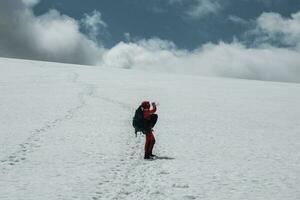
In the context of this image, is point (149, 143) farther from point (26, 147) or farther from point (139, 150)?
point (26, 147)

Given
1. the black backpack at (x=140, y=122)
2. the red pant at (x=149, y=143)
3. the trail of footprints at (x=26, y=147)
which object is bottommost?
the trail of footprints at (x=26, y=147)

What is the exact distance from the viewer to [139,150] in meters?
17.7

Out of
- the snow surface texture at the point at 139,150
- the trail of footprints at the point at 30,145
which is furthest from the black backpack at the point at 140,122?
the trail of footprints at the point at 30,145

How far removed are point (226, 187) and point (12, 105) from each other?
20.2 meters

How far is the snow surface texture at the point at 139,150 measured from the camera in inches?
492

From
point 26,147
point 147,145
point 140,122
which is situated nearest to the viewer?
point 140,122

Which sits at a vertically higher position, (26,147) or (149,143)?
(149,143)

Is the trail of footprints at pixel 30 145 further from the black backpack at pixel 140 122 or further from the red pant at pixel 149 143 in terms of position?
the red pant at pixel 149 143

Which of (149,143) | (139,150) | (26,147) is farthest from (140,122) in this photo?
(26,147)

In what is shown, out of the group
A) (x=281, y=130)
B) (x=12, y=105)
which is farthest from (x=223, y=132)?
(x=12, y=105)

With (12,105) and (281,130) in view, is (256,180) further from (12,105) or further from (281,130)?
(12,105)

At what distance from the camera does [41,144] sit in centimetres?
1802

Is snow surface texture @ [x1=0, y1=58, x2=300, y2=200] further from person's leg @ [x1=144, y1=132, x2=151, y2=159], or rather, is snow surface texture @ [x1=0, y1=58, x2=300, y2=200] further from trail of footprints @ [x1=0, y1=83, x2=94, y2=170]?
person's leg @ [x1=144, y1=132, x2=151, y2=159]

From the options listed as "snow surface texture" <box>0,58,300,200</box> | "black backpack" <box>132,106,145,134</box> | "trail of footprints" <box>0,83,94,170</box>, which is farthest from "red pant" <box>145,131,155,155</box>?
"trail of footprints" <box>0,83,94,170</box>
